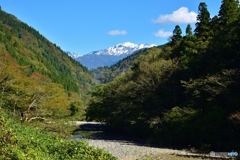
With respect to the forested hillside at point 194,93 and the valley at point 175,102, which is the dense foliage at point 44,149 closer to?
the valley at point 175,102

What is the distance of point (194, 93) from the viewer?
1437 inches

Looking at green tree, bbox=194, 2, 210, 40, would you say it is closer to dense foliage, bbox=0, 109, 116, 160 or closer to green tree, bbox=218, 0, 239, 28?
green tree, bbox=218, 0, 239, 28

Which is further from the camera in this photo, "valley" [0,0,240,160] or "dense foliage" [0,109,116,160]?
"valley" [0,0,240,160]

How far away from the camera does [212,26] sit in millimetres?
51406

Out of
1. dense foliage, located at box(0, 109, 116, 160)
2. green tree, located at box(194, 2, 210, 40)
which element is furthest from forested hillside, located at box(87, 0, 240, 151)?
dense foliage, located at box(0, 109, 116, 160)

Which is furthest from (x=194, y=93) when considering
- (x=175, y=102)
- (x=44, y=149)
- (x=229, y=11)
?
(x=44, y=149)

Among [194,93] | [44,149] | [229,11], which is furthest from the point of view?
[229,11]

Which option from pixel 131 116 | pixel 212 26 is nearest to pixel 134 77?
pixel 131 116

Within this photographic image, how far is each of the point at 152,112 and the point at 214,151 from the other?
39.6ft

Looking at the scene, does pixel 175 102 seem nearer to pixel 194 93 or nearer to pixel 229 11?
pixel 194 93

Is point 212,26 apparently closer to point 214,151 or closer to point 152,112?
point 152,112

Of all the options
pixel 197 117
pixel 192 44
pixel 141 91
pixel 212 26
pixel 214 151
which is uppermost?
pixel 212 26

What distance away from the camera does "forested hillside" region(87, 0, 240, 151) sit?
1293 inches

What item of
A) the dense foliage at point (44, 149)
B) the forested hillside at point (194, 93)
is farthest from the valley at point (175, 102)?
the dense foliage at point (44, 149)
